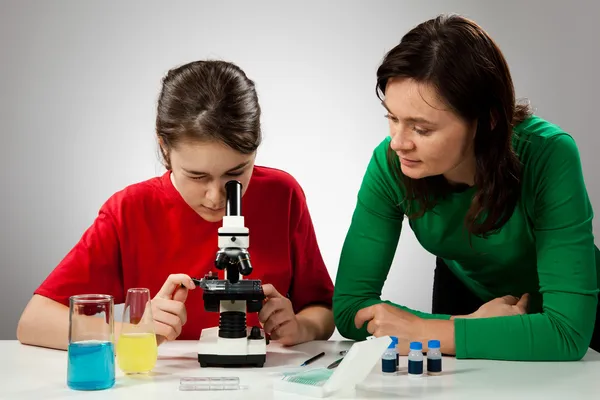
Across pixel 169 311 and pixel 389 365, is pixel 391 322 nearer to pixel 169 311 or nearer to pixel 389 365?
pixel 389 365

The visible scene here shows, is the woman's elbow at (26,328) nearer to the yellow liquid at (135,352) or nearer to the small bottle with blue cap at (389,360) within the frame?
the yellow liquid at (135,352)

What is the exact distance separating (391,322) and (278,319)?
0.26 m

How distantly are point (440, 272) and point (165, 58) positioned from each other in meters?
1.60

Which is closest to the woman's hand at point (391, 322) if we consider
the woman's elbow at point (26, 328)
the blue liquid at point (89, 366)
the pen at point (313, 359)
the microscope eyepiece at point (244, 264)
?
the pen at point (313, 359)

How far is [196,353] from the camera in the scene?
74.0 inches

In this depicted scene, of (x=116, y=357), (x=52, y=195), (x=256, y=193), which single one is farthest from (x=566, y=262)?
(x=52, y=195)

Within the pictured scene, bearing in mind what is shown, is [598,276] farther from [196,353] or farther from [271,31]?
[271,31]

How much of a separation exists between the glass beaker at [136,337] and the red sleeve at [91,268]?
0.43m

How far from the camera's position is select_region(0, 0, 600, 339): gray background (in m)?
3.42

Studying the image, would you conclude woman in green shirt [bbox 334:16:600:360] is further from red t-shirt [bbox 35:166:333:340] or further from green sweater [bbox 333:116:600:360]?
red t-shirt [bbox 35:166:333:340]

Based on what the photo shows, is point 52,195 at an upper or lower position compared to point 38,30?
lower

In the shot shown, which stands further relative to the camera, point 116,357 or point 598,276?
point 598,276

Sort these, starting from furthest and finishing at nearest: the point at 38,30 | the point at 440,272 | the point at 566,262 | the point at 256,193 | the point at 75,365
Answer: the point at 38,30 < the point at 440,272 < the point at 256,193 < the point at 566,262 < the point at 75,365

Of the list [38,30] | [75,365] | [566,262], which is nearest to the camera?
[75,365]
